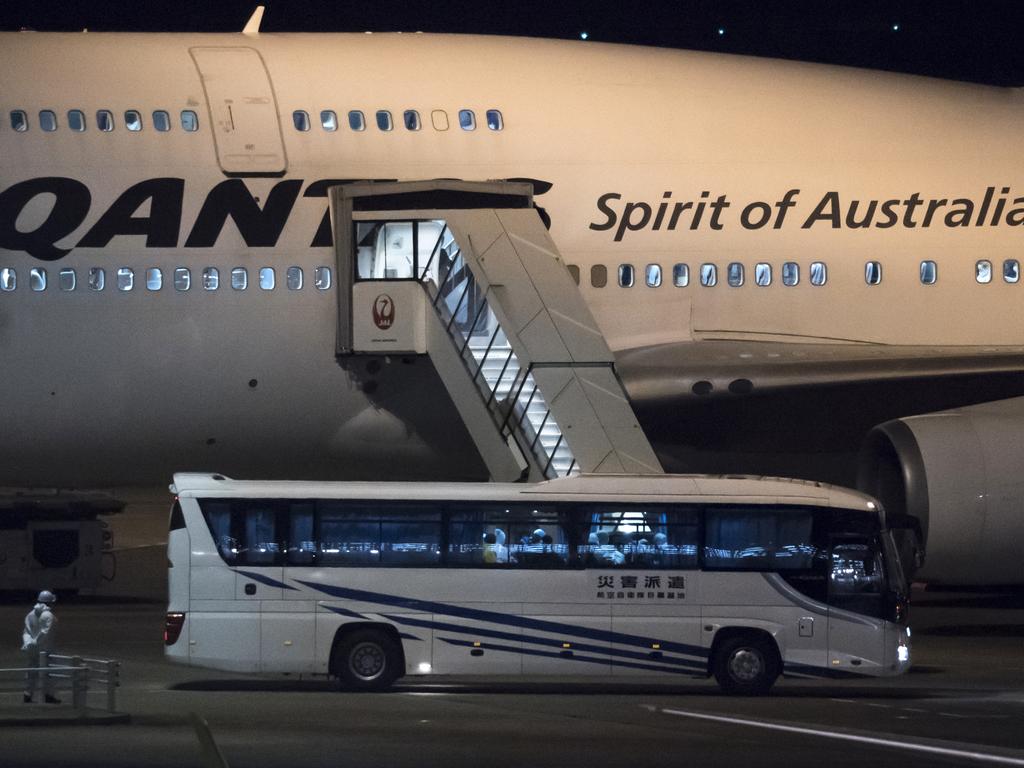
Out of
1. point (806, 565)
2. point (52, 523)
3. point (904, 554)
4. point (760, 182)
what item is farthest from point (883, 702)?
point (52, 523)

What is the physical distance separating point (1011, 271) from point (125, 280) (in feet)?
40.2

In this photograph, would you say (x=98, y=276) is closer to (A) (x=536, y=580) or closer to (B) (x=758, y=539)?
(A) (x=536, y=580)

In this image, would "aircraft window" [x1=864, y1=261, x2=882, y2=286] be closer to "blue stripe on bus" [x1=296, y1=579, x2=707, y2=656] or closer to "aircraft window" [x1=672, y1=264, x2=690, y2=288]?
"aircraft window" [x1=672, y1=264, x2=690, y2=288]

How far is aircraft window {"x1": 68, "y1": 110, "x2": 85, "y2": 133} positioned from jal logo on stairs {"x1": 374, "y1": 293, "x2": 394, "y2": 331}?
488cm

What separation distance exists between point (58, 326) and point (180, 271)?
Answer: 180 centimetres

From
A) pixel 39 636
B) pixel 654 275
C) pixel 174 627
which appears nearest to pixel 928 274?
pixel 654 275

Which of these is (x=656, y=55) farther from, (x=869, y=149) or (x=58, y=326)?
(x=58, y=326)

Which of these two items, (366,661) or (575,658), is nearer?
(575,658)

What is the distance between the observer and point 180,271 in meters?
26.4

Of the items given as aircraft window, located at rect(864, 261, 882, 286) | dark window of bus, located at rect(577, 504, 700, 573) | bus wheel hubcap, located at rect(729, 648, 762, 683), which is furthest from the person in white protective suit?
aircraft window, located at rect(864, 261, 882, 286)

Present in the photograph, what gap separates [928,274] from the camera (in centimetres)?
2728

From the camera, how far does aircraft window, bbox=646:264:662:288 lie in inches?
1062

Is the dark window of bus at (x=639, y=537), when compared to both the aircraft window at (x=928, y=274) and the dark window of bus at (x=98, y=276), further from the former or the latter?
the dark window of bus at (x=98, y=276)

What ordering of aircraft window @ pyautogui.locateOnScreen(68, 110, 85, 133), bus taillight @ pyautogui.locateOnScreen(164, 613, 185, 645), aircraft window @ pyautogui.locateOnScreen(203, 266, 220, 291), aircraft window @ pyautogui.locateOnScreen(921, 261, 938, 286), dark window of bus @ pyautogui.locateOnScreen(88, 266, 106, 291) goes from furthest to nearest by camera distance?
aircraft window @ pyautogui.locateOnScreen(921, 261, 938, 286) → aircraft window @ pyautogui.locateOnScreen(68, 110, 85, 133) → aircraft window @ pyautogui.locateOnScreen(203, 266, 220, 291) → dark window of bus @ pyautogui.locateOnScreen(88, 266, 106, 291) → bus taillight @ pyautogui.locateOnScreen(164, 613, 185, 645)
